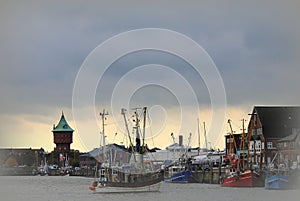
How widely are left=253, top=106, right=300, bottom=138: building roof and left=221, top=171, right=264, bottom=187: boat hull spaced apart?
6887 mm

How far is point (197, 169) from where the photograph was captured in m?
60.4

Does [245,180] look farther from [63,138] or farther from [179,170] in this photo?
[63,138]

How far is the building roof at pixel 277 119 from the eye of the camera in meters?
51.2

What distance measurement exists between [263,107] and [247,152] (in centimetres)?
373

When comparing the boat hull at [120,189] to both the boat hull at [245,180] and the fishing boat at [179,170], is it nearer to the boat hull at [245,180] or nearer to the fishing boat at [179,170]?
the boat hull at [245,180]

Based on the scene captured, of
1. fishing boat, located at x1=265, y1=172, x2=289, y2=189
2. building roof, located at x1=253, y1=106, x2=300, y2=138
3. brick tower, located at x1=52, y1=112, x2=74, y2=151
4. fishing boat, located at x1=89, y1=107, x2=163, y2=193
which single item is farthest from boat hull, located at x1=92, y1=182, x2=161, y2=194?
brick tower, located at x1=52, y1=112, x2=74, y2=151

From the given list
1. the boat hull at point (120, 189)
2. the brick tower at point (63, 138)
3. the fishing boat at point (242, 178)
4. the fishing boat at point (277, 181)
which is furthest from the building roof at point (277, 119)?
the brick tower at point (63, 138)

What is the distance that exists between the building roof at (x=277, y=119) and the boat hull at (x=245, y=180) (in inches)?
271

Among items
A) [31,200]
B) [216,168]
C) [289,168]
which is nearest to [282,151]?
[289,168]

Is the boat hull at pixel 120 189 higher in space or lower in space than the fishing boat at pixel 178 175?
lower

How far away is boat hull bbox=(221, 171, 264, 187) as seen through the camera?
44688mm

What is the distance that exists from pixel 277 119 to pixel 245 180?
365 inches

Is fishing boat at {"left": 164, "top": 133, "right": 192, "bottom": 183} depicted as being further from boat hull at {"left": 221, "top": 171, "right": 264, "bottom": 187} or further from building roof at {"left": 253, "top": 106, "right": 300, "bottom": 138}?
boat hull at {"left": 221, "top": 171, "right": 264, "bottom": 187}

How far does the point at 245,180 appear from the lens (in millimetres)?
45500
